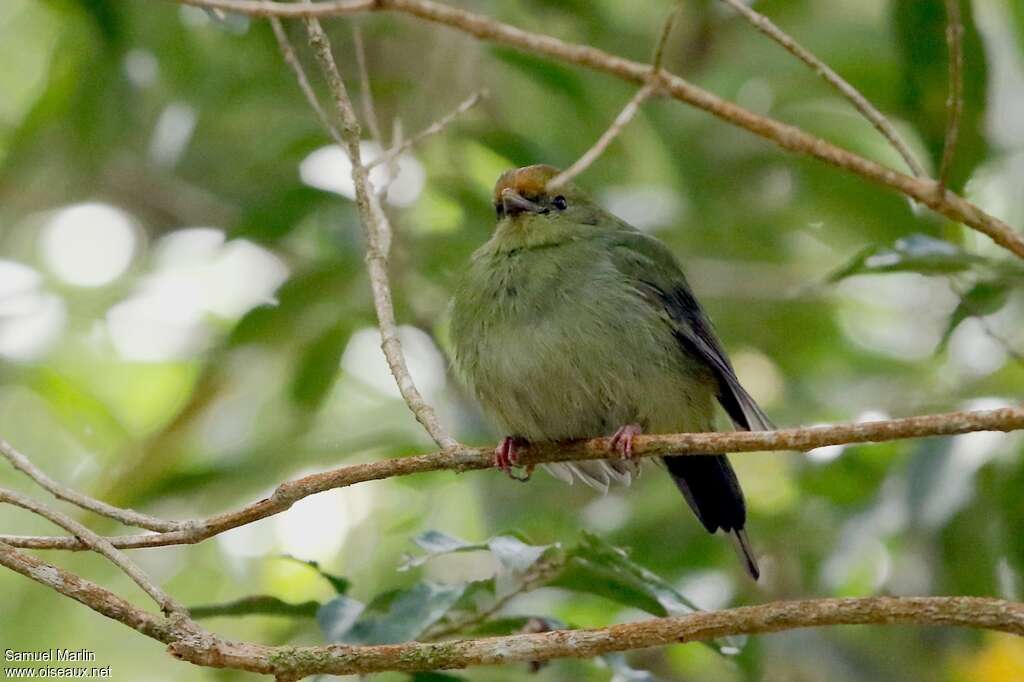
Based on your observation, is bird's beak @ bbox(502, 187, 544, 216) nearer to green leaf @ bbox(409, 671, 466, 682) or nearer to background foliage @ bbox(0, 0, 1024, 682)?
background foliage @ bbox(0, 0, 1024, 682)

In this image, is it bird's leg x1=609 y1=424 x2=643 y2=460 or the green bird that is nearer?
bird's leg x1=609 y1=424 x2=643 y2=460

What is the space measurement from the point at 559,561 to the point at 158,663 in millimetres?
3792

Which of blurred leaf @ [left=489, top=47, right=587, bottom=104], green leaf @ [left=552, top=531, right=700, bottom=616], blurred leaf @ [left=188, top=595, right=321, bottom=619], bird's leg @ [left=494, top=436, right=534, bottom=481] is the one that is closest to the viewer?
green leaf @ [left=552, top=531, right=700, bottom=616]

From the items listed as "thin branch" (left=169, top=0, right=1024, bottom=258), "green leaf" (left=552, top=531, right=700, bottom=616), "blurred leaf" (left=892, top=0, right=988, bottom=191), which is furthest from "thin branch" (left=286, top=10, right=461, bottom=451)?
"blurred leaf" (left=892, top=0, right=988, bottom=191)

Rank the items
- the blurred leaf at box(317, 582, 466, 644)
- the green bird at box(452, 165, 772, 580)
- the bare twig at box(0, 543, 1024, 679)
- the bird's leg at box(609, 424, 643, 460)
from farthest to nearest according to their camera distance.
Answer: the green bird at box(452, 165, 772, 580), the blurred leaf at box(317, 582, 466, 644), the bird's leg at box(609, 424, 643, 460), the bare twig at box(0, 543, 1024, 679)

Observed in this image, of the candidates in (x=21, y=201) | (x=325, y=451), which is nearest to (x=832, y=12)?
(x=325, y=451)

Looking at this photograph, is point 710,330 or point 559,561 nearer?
point 559,561

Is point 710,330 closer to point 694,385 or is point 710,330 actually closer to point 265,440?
point 694,385

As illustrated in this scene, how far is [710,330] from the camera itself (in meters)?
4.63

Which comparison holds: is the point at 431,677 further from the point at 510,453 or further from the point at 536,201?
the point at 536,201

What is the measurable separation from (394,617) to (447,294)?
2.32 metres

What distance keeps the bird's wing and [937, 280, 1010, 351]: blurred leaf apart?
0.64 m

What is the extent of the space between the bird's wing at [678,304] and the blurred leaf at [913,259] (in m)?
0.55

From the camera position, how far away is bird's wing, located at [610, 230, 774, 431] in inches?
175
